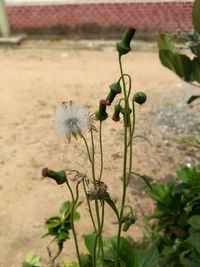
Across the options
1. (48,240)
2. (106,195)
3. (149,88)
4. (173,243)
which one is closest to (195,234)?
(106,195)

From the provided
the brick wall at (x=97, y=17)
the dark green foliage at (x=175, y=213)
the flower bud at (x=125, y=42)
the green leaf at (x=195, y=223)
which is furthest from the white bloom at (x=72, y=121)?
the brick wall at (x=97, y=17)

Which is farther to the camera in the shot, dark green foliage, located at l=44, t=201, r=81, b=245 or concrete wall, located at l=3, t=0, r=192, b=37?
concrete wall, located at l=3, t=0, r=192, b=37

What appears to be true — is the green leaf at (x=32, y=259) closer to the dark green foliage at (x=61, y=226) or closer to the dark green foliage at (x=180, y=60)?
the dark green foliage at (x=61, y=226)

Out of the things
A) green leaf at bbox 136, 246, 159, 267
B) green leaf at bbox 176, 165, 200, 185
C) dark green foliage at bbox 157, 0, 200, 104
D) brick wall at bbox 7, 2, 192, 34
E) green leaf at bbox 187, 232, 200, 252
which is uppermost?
brick wall at bbox 7, 2, 192, 34

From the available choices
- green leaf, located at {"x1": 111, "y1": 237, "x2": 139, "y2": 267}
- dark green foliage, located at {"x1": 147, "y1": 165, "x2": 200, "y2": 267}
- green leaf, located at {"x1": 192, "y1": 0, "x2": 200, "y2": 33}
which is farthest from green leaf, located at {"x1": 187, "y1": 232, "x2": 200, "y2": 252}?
green leaf, located at {"x1": 192, "y1": 0, "x2": 200, "y2": 33}

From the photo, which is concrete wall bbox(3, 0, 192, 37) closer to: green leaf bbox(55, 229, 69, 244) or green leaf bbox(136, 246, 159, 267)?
green leaf bbox(55, 229, 69, 244)

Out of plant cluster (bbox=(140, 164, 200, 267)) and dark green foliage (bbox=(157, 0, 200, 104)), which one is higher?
dark green foliage (bbox=(157, 0, 200, 104))

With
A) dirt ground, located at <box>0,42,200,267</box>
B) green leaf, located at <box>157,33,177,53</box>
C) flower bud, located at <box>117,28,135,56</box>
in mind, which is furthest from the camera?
dirt ground, located at <box>0,42,200,267</box>
